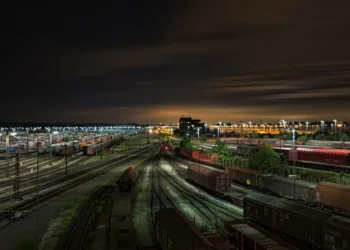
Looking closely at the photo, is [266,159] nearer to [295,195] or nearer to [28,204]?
[295,195]

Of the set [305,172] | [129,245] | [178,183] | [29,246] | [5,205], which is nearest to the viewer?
[129,245]

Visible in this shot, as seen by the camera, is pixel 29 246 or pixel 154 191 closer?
pixel 29 246

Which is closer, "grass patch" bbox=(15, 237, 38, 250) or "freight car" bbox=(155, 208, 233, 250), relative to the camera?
"freight car" bbox=(155, 208, 233, 250)

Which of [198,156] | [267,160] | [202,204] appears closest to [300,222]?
[202,204]

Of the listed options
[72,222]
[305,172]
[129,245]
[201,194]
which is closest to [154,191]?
[201,194]

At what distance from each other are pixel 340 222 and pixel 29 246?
1834cm

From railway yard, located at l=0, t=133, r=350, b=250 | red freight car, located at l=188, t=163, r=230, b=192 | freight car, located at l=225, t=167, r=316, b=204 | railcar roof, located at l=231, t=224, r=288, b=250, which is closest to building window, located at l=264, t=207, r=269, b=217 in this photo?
railway yard, located at l=0, t=133, r=350, b=250

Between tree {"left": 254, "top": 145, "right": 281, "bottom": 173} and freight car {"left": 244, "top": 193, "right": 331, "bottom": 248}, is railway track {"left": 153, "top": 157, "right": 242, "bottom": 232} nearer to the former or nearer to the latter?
freight car {"left": 244, "top": 193, "right": 331, "bottom": 248}

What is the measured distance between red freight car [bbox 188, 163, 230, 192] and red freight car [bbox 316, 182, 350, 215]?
11.0 meters

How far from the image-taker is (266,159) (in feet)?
162

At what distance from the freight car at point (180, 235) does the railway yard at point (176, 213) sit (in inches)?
2.0

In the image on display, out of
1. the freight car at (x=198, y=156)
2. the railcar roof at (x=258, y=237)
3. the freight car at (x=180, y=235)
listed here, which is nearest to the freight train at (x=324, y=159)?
the freight car at (x=198, y=156)

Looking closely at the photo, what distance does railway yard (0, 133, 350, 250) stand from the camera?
18.0 meters

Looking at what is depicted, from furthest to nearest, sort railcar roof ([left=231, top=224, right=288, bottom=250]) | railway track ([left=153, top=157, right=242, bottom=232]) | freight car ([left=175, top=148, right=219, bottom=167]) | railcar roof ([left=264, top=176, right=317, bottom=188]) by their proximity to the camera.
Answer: freight car ([left=175, top=148, right=219, bottom=167])
railcar roof ([left=264, top=176, right=317, bottom=188])
railway track ([left=153, top=157, right=242, bottom=232])
railcar roof ([left=231, top=224, right=288, bottom=250])
